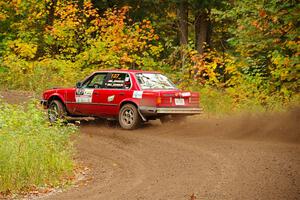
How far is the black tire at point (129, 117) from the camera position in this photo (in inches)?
644

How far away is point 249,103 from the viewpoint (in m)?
19.9

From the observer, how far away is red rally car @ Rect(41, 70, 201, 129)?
1620 centimetres

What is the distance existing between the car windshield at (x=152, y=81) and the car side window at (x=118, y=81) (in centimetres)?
32

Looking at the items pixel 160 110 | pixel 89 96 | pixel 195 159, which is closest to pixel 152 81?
pixel 160 110

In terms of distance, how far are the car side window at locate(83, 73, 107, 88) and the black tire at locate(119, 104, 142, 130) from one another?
118 cm

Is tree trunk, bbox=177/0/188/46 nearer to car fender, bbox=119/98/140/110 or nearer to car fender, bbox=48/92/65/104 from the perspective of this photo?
car fender, bbox=48/92/65/104

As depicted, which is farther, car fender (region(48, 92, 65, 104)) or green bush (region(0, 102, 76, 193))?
car fender (region(48, 92, 65, 104))

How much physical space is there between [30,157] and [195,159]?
3333 millimetres

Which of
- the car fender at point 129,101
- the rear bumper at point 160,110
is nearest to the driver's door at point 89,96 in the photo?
the car fender at point 129,101

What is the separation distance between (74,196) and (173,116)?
8.44 meters

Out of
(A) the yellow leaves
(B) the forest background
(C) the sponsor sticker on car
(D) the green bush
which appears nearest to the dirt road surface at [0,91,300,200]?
(D) the green bush

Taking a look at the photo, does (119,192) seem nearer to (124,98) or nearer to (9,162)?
(9,162)

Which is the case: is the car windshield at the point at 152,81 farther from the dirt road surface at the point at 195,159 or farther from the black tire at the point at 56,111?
the black tire at the point at 56,111

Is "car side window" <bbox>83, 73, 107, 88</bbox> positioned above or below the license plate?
above
